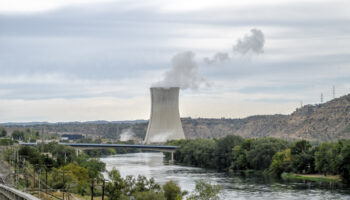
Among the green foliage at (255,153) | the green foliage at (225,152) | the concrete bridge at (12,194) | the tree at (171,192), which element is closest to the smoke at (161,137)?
the green foliage at (225,152)

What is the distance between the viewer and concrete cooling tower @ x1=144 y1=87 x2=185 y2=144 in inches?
2729

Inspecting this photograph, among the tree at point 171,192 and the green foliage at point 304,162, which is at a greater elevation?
the green foliage at point 304,162

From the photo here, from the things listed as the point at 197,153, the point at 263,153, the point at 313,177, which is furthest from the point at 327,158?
the point at 197,153

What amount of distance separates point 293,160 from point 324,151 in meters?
4.78

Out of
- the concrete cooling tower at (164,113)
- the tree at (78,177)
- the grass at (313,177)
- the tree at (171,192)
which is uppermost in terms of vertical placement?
the concrete cooling tower at (164,113)

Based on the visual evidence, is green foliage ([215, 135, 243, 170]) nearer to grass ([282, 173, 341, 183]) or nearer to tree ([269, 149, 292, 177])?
tree ([269, 149, 292, 177])

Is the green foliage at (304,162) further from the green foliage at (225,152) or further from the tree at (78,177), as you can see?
the tree at (78,177)

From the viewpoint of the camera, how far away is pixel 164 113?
233ft

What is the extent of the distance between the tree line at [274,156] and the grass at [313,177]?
0.54m

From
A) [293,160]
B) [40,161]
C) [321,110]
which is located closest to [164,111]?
[293,160]

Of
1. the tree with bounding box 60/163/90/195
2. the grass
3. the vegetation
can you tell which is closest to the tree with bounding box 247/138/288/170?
the grass

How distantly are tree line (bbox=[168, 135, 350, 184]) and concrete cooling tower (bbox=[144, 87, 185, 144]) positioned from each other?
489 cm

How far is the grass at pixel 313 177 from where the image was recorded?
51219 millimetres

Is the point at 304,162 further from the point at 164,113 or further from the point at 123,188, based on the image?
the point at 123,188
